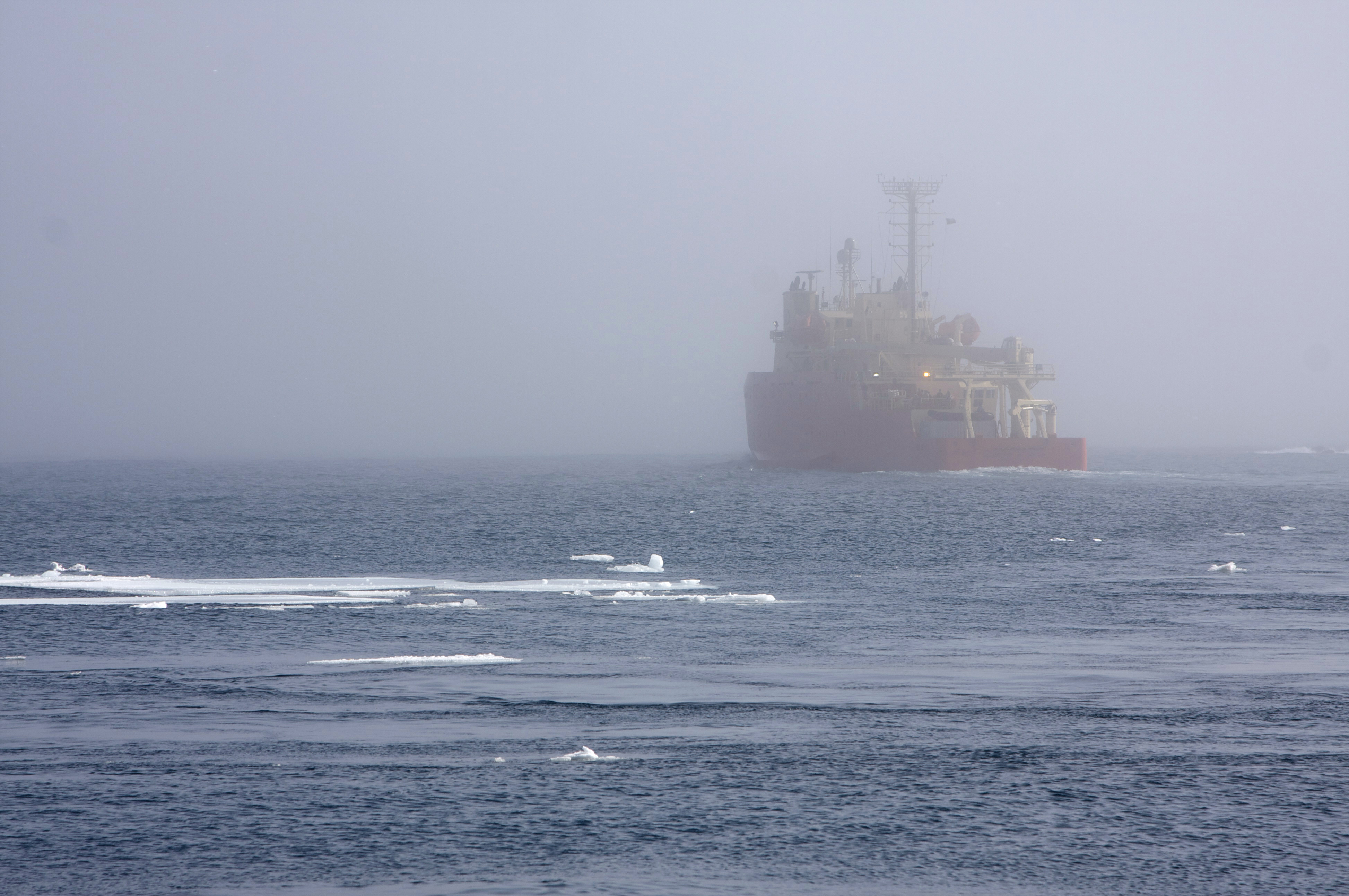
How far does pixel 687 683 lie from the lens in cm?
1567

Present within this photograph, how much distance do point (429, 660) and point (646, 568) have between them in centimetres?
1446

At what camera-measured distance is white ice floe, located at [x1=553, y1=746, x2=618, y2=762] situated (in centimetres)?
1171

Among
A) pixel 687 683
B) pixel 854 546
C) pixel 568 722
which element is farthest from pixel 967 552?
pixel 568 722

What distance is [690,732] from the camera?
12953mm

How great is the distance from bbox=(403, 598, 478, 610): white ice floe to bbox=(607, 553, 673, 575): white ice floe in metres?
5.02

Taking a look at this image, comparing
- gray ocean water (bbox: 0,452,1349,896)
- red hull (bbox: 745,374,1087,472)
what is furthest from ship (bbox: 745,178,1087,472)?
gray ocean water (bbox: 0,452,1349,896)

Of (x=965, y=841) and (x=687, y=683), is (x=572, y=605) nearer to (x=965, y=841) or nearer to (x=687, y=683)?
(x=687, y=683)

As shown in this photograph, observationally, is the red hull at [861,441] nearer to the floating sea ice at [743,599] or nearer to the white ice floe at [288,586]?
the white ice floe at [288,586]

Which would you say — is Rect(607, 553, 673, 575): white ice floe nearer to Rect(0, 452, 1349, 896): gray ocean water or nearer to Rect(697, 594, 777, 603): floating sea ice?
Rect(0, 452, 1349, 896): gray ocean water

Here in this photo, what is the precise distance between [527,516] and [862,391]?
27639mm

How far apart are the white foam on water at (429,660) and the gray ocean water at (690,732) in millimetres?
103

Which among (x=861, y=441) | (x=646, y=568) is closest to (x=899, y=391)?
(x=861, y=441)

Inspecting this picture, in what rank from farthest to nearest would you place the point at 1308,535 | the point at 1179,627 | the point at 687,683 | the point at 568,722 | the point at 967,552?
the point at 1308,535 → the point at 967,552 → the point at 1179,627 → the point at 687,683 → the point at 568,722

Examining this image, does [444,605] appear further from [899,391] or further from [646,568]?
[899,391]
